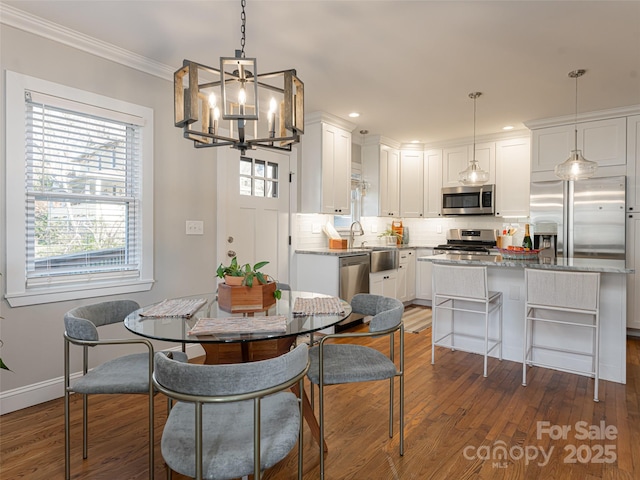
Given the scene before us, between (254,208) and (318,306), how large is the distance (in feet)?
7.45

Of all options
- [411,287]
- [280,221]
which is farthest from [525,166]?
[280,221]

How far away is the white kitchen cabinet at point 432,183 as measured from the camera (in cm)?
597

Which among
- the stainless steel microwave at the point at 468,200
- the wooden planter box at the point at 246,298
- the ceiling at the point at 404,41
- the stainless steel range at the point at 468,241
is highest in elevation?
the ceiling at the point at 404,41

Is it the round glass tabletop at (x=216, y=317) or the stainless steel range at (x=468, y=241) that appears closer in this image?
the round glass tabletop at (x=216, y=317)

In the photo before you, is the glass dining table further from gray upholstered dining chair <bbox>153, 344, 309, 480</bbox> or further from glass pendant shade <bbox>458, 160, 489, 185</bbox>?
glass pendant shade <bbox>458, 160, 489, 185</bbox>

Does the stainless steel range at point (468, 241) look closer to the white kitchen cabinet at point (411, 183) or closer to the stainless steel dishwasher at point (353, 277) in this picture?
the white kitchen cabinet at point (411, 183)

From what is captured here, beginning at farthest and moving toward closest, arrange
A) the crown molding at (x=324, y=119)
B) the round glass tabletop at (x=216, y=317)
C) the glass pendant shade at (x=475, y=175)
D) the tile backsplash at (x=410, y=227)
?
the tile backsplash at (x=410, y=227)
the crown molding at (x=324, y=119)
the glass pendant shade at (x=475, y=175)
the round glass tabletop at (x=216, y=317)

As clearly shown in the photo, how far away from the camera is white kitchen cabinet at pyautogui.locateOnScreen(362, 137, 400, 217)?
5.62 meters

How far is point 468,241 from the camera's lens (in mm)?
5785

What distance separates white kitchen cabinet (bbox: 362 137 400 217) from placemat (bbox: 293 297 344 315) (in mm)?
3629

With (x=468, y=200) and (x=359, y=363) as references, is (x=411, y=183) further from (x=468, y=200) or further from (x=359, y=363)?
(x=359, y=363)

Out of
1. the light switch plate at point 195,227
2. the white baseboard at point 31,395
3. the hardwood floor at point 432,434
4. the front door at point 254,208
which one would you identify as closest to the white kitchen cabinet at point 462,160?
the front door at point 254,208

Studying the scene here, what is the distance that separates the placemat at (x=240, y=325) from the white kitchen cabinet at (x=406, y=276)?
3.91 metres

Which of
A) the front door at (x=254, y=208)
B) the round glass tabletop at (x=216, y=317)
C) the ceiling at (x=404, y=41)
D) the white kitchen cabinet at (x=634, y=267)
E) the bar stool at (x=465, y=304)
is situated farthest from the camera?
the white kitchen cabinet at (x=634, y=267)
